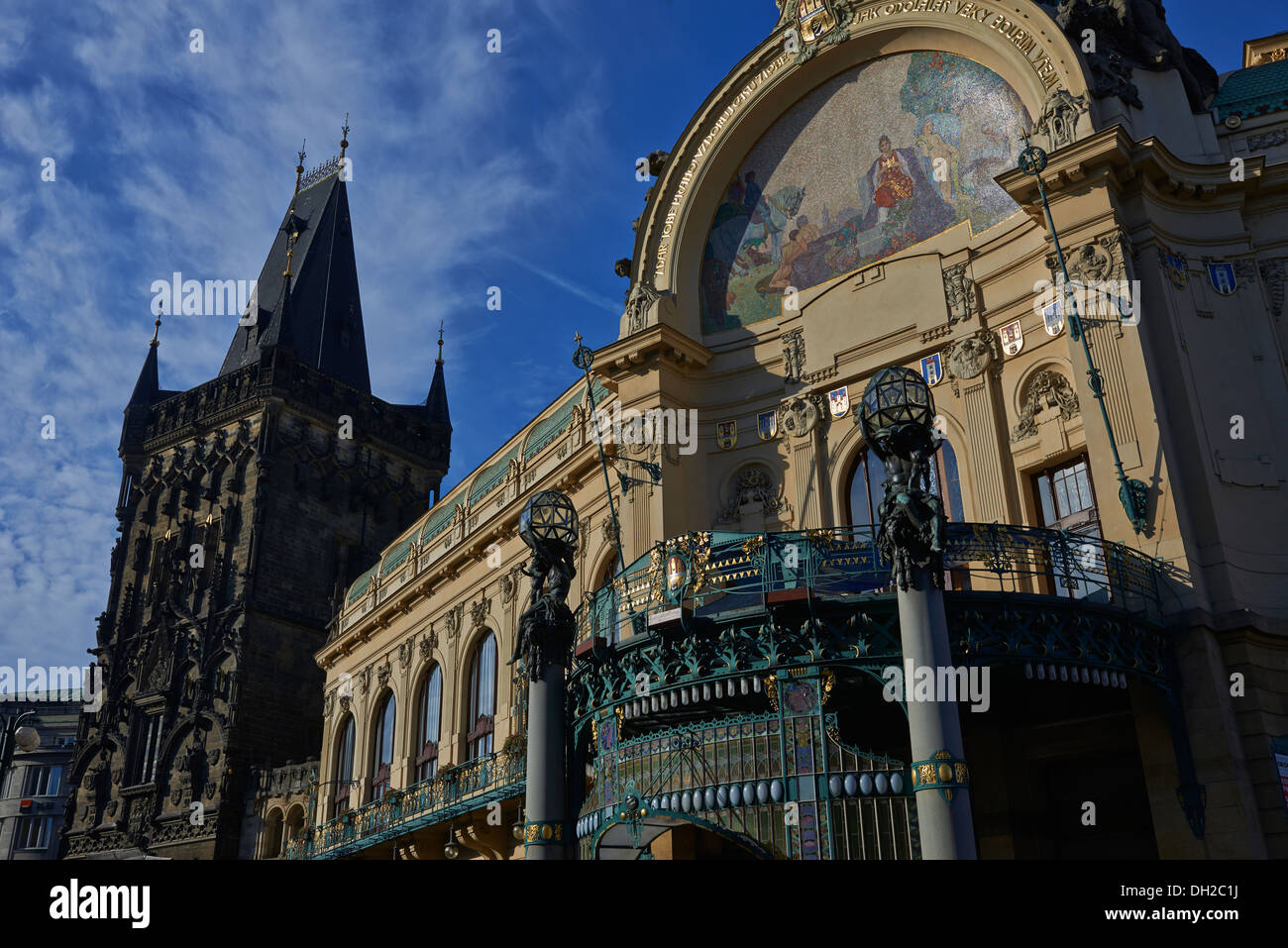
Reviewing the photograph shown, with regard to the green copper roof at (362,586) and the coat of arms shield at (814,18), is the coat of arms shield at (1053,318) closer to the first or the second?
the coat of arms shield at (814,18)

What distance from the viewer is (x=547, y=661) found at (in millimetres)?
16922

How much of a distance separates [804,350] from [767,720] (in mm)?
10405

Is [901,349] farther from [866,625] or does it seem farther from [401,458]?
[401,458]

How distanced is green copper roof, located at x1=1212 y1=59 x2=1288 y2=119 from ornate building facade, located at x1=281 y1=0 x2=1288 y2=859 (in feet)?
0.23

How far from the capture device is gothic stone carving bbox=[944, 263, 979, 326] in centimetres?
2078

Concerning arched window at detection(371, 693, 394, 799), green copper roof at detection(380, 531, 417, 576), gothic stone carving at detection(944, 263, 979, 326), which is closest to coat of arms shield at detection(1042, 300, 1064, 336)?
gothic stone carving at detection(944, 263, 979, 326)

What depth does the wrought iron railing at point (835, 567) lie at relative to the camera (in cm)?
1559

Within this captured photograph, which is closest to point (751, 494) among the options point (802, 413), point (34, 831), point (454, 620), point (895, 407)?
point (802, 413)

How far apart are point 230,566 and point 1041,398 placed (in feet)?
139

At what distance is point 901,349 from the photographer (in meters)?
21.6

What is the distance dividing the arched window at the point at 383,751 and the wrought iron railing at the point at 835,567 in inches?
838

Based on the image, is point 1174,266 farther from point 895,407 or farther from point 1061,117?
point 895,407
